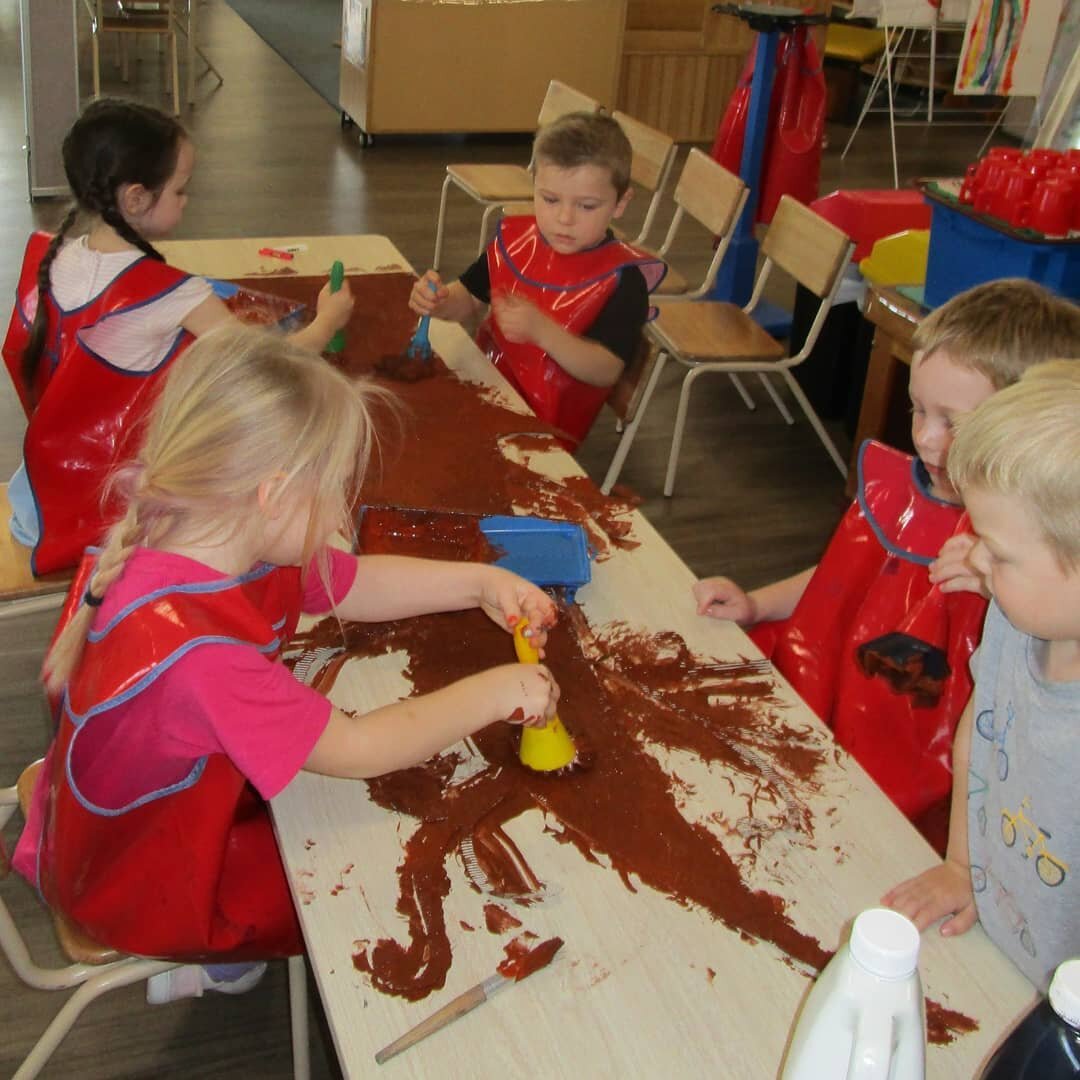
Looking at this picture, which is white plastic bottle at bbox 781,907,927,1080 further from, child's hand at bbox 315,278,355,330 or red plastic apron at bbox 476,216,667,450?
red plastic apron at bbox 476,216,667,450

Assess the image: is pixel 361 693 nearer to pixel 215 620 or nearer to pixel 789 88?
pixel 215 620

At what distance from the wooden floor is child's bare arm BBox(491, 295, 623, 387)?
0.87 meters

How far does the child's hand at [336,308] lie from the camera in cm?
230

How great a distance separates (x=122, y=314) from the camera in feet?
6.99

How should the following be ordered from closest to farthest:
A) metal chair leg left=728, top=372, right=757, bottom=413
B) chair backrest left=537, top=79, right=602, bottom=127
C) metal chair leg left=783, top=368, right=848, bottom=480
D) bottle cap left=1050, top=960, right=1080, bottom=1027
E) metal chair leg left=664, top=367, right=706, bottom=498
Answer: bottle cap left=1050, top=960, right=1080, bottom=1027 → metal chair leg left=664, top=367, right=706, bottom=498 → metal chair leg left=783, top=368, right=848, bottom=480 → metal chair leg left=728, top=372, right=757, bottom=413 → chair backrest left=537, top=79, right=602, bottom=127

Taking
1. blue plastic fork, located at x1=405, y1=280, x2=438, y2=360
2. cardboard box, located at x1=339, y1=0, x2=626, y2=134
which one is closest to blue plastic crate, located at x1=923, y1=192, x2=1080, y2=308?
blue plastic fork, located at x1=405, y1=280, x2=438, y2=360

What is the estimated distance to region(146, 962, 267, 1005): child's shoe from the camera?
170 cm

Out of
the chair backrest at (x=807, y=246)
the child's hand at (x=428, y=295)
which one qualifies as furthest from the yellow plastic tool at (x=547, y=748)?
the chair backrest at (x=807, y=246)

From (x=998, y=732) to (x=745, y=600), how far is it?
21.0 inches

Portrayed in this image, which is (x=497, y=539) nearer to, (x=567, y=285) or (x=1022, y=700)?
(x=1022, y=700)

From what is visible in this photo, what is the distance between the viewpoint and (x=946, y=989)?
3.88 feet

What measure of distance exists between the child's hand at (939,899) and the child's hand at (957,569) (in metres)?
0.34

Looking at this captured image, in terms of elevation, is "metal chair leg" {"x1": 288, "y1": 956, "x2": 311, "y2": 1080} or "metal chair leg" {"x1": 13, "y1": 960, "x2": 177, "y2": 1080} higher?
"metal chair leg" {"x1": 13, "y1": 960, "x2": 177, "y2": 1080}

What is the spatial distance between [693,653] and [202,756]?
0.63m
